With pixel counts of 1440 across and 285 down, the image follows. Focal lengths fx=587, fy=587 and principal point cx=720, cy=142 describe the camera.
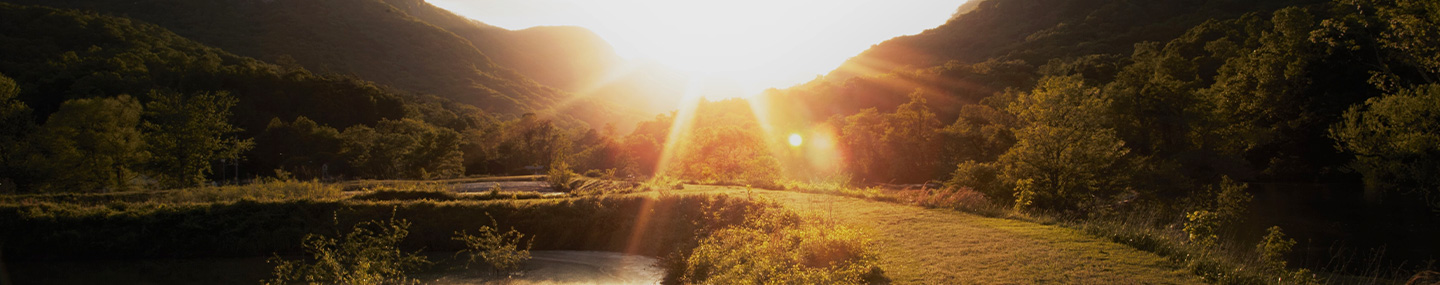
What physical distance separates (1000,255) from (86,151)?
4495cm

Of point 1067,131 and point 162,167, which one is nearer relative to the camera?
point 1067,131

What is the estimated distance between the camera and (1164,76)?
39.4 meters

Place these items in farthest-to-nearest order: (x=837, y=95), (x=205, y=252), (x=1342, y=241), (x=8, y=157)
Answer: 1. (x=837, y=95)
2. (x=8, y=157)
3. (x=1342, y=241)
4. (x=205, y=252)

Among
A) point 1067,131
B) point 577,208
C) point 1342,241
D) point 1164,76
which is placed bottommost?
point 1342,241

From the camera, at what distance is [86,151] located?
105 ft

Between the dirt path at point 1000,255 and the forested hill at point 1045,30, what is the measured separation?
277ft

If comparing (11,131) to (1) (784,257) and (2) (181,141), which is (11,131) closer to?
(2) (181,141)

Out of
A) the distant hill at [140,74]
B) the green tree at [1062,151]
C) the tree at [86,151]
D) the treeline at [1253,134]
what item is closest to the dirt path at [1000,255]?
the treeline at [1253,134]

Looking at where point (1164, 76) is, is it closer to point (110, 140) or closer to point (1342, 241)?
point (1342, 241)

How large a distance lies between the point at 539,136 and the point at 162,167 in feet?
152

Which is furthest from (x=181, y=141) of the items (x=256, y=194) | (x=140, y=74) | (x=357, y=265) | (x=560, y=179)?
(x=140, y=74)

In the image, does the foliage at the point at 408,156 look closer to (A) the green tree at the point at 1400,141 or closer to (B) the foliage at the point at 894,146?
(B) the foliage at the point at 894,146

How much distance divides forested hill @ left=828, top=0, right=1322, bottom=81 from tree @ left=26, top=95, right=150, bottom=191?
4156 inches

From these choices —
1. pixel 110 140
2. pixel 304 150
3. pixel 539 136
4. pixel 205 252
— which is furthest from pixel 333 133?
pixel 205 252
